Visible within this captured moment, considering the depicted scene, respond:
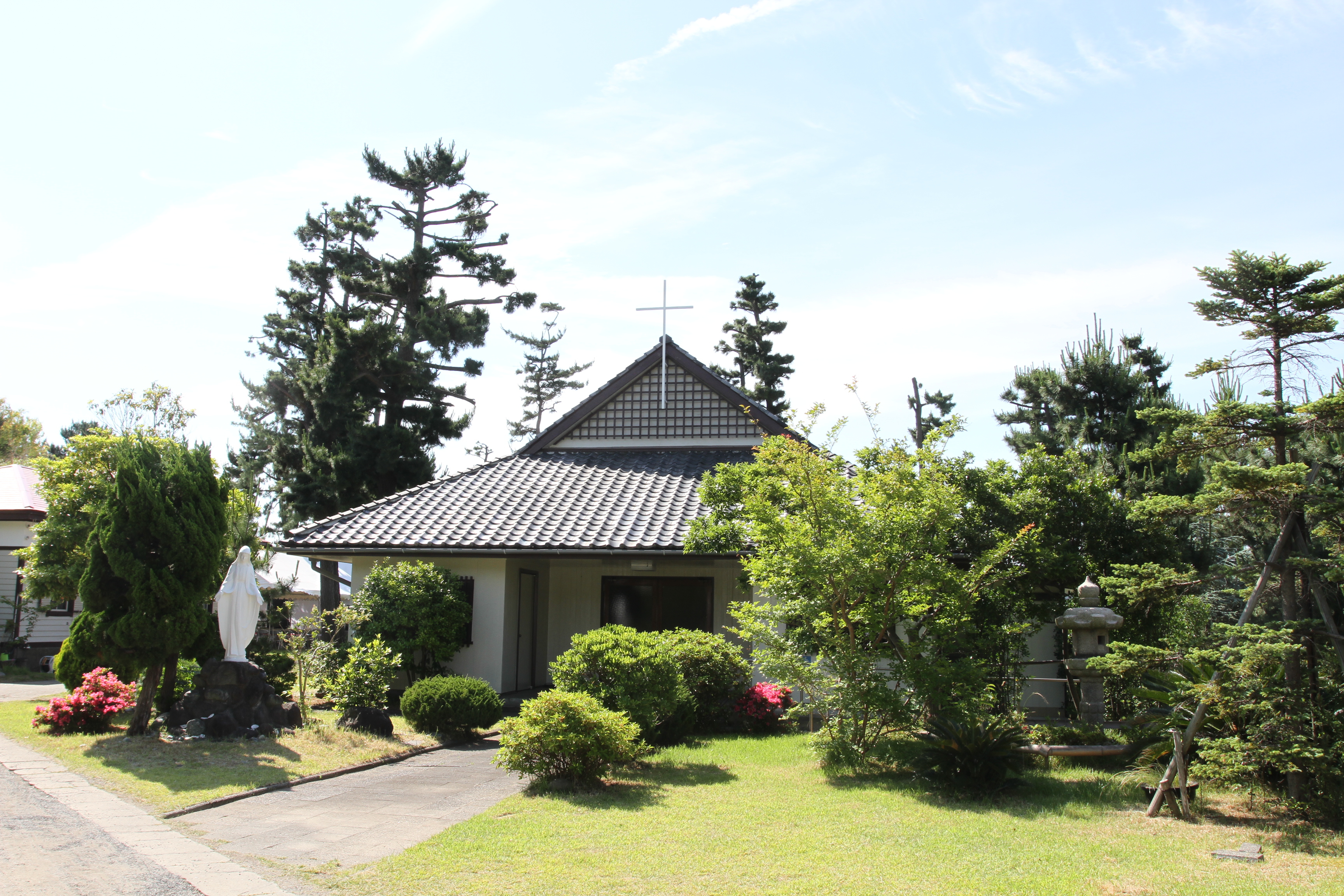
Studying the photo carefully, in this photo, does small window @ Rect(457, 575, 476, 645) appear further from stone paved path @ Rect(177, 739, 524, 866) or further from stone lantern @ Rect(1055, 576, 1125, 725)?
stone lantern @ Rect(1055, 576, 1125, 725)

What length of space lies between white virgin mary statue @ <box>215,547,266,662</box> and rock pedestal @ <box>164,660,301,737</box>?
0.59 feet

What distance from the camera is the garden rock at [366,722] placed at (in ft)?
37.0

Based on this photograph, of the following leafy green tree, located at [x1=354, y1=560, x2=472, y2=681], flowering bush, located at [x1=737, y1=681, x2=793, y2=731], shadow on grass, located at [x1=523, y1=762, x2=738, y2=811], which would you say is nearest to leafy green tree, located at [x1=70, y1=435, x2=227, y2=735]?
leafy green tree, located at [x1=354, y1=560, x2=472, y2=681]

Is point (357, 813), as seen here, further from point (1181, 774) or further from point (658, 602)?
point (658, 602)

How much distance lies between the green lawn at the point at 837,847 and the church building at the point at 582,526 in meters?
5.66

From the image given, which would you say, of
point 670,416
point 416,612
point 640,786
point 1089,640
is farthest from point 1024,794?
point 670,416

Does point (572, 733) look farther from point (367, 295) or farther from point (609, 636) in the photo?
point (367, 295)

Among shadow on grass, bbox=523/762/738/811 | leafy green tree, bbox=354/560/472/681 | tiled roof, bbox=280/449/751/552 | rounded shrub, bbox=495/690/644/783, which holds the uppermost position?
tiled roof, bbox=280/449/751/552

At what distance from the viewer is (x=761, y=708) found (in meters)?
12.4

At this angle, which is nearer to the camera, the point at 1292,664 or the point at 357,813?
the point at 1292,664

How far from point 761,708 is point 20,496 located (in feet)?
72.3

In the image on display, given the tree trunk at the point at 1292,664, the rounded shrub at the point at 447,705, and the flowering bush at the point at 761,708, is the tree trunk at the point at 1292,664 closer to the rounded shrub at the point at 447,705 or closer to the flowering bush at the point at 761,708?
the flowering bush at the point at 761,708

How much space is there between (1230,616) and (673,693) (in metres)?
11.0

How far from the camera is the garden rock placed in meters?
11.3
